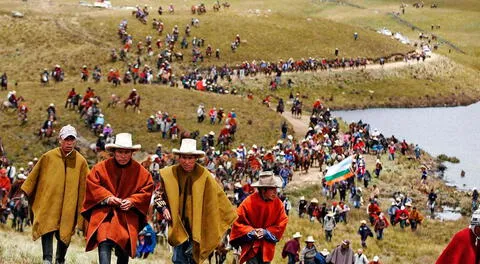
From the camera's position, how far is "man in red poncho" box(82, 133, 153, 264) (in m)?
12.5

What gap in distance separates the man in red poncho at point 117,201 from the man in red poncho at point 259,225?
1897mm

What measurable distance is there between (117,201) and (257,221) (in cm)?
267

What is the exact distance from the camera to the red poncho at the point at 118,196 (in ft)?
41.3

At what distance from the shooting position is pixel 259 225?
14172 millimetres

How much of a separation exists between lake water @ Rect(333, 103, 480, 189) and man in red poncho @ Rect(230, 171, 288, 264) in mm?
44178

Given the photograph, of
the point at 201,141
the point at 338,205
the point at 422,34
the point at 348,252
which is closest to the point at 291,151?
the point at 201,141

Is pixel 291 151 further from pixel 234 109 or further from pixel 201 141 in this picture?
pixel 234 109

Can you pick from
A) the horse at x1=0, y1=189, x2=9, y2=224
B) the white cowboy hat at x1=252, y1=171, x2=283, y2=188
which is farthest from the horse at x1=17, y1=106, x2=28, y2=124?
the white cowboy hat at x1=252, y1=171, x2=283, y2=188

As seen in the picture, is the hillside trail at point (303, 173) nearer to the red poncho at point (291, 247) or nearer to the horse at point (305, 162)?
the horse at point (305, 162)


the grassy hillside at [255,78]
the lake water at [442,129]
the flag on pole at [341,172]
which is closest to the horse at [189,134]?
the grassy hillside at [255,78]

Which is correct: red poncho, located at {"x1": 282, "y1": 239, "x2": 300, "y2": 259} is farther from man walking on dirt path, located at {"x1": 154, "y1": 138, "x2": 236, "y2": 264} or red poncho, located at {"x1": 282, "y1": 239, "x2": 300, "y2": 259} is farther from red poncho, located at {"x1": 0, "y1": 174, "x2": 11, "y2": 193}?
red poncho, located at {"x1": 0, "y1": 174, "x2": 11, "y2": 193}

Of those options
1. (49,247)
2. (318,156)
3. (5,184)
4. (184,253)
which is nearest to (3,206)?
(5,184)

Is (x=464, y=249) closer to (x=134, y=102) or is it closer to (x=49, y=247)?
(x=49, y=247)

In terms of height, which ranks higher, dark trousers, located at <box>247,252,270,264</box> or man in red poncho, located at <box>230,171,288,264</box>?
man in red poncho, located at <box>230,171,288,264</box>
